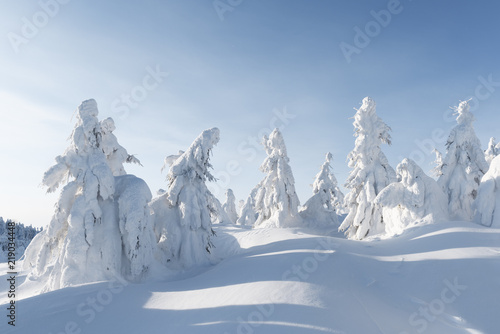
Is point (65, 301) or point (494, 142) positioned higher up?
point (494, 142)

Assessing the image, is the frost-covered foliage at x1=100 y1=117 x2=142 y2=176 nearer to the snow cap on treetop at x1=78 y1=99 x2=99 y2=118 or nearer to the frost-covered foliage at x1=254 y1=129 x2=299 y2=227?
the snow cap on treetop at x1=78 y1=99 x2=99 y2=118

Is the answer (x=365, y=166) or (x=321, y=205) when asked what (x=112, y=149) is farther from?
(x=321, y=205)

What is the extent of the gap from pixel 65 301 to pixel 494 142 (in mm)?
42514

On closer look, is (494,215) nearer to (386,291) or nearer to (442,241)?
(442,241)

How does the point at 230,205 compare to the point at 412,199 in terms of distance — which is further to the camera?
the point at 230,205

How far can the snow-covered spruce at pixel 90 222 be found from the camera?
12.5 meters

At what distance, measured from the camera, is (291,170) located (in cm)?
3011

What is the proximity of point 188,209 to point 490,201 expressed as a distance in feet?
49.8

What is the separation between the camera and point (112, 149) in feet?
59.9

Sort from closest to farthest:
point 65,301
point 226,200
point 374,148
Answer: point 65,301
point 374,148
point 226,200

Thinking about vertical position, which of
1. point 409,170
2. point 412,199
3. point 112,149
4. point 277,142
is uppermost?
point 277,142

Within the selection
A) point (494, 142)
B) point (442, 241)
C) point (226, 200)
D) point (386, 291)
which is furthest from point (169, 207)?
point (494, 142)

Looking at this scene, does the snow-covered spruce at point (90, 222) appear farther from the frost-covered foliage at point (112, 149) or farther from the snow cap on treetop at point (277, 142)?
the snow cap on treetop at point (277, 142)

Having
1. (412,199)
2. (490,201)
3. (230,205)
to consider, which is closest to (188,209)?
(412,199)
